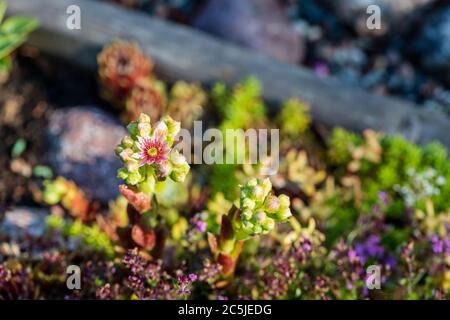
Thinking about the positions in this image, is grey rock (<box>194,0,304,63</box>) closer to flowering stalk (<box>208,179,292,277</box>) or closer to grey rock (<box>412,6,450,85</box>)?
grey rock (<box>412,6,450,85</box>)

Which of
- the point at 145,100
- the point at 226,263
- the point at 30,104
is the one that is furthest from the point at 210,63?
the point at 226,263

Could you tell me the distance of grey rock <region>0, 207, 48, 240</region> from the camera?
415 centimetres

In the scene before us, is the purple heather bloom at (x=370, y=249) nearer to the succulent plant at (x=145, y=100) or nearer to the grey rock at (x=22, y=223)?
the succulent plant at (x=145, y=100)

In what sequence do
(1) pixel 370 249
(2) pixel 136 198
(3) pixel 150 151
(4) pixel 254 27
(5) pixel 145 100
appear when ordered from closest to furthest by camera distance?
(3) pixel 150 151 → (2) pixel 136 198 → (1) pixel 370 249 → (5) pixel 145 100 → (4) pixel 254 27

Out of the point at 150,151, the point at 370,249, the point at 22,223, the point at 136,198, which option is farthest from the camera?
the point at 22,223

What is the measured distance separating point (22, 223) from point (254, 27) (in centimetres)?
285

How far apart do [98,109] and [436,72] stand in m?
3.24

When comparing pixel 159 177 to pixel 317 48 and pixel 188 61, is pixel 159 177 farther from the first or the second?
pixel 317 48

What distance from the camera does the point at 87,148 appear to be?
480 cm

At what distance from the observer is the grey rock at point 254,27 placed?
572 centimetres

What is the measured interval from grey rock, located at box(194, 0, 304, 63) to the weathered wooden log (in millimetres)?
505

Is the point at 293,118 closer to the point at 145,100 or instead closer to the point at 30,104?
the point at 145,100

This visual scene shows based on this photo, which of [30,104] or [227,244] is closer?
[227,244]
